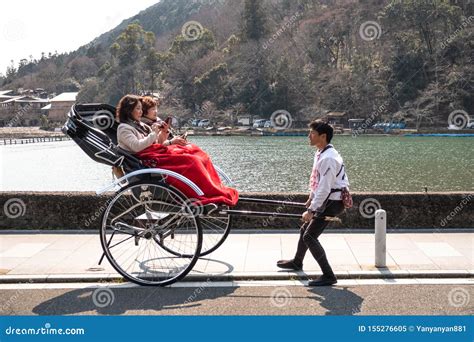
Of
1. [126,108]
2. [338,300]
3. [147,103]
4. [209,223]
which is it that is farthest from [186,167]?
[209,223]

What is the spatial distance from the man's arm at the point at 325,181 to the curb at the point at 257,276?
2.90 ft

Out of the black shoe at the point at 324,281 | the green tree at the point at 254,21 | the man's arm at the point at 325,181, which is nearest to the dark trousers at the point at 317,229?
the black shoe at the point at 324,281

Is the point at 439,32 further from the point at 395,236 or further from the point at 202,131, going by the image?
the point at 395,236

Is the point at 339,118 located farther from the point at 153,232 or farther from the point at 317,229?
the point at 153,232

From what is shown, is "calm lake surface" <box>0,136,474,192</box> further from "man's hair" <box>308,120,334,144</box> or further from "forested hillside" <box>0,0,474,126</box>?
"forested hillside" <box>0,0,474,126</box>

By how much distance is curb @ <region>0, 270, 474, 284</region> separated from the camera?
630cm

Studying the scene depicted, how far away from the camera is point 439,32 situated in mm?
86062

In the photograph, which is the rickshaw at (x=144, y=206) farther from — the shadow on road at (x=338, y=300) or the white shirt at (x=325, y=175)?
the shadow on road at (x=338, y=300)

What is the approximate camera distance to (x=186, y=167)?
617 centimetres

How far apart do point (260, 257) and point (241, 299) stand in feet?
5.31

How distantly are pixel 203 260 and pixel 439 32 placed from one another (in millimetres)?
86956

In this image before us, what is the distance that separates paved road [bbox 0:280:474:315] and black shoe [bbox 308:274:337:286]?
9 centimetres

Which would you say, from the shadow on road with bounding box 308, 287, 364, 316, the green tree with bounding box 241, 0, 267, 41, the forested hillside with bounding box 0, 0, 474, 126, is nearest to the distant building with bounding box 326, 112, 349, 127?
the forested hillside with bounding box 0, 0, 474, 126

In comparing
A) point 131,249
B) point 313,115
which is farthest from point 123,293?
point 313,115
